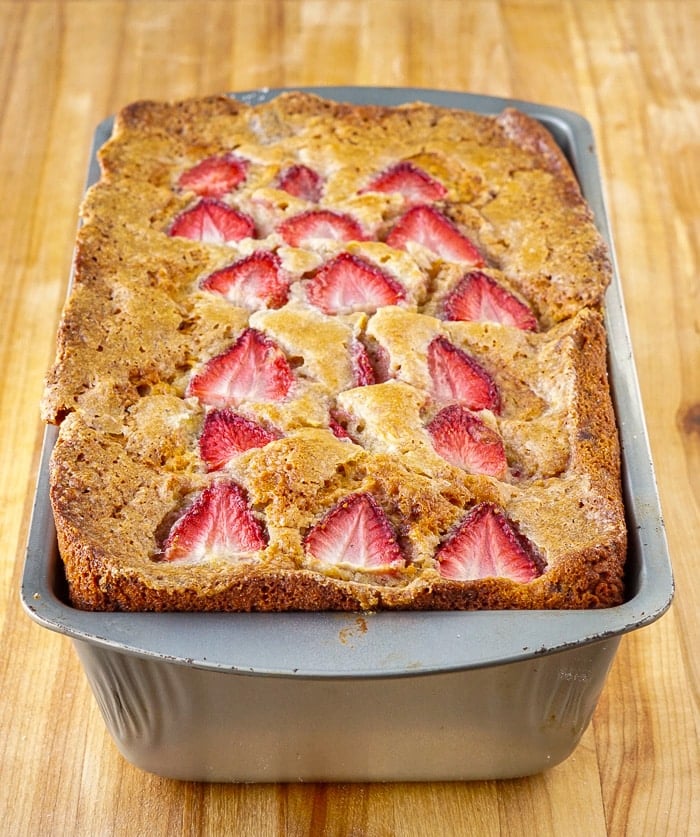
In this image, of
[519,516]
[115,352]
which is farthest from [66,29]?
[519,516]

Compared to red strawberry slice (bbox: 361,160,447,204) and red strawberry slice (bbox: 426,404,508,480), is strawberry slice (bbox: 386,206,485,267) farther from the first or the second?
red strawberry slice (bbox: 426,404,508,480)

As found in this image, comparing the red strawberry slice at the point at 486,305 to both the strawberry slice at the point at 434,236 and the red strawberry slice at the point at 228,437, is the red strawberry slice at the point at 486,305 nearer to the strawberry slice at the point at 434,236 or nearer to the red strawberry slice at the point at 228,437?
the strawberry slice at the point at 434,236

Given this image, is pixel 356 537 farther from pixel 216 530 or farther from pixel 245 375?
pixel 245 375

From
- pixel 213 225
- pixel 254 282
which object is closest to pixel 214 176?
pixel 213 225

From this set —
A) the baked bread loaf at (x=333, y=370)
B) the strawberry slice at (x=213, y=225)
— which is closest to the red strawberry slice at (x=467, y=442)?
the baked bread loaf at (x=333, y=370)

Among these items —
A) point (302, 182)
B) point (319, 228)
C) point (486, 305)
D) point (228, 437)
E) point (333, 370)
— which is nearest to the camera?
point (228, 437)

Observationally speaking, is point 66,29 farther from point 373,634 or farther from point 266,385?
point 373,634

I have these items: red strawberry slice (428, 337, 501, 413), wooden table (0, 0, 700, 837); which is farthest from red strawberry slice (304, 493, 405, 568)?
wooden table (0, 0, 700, 837)
